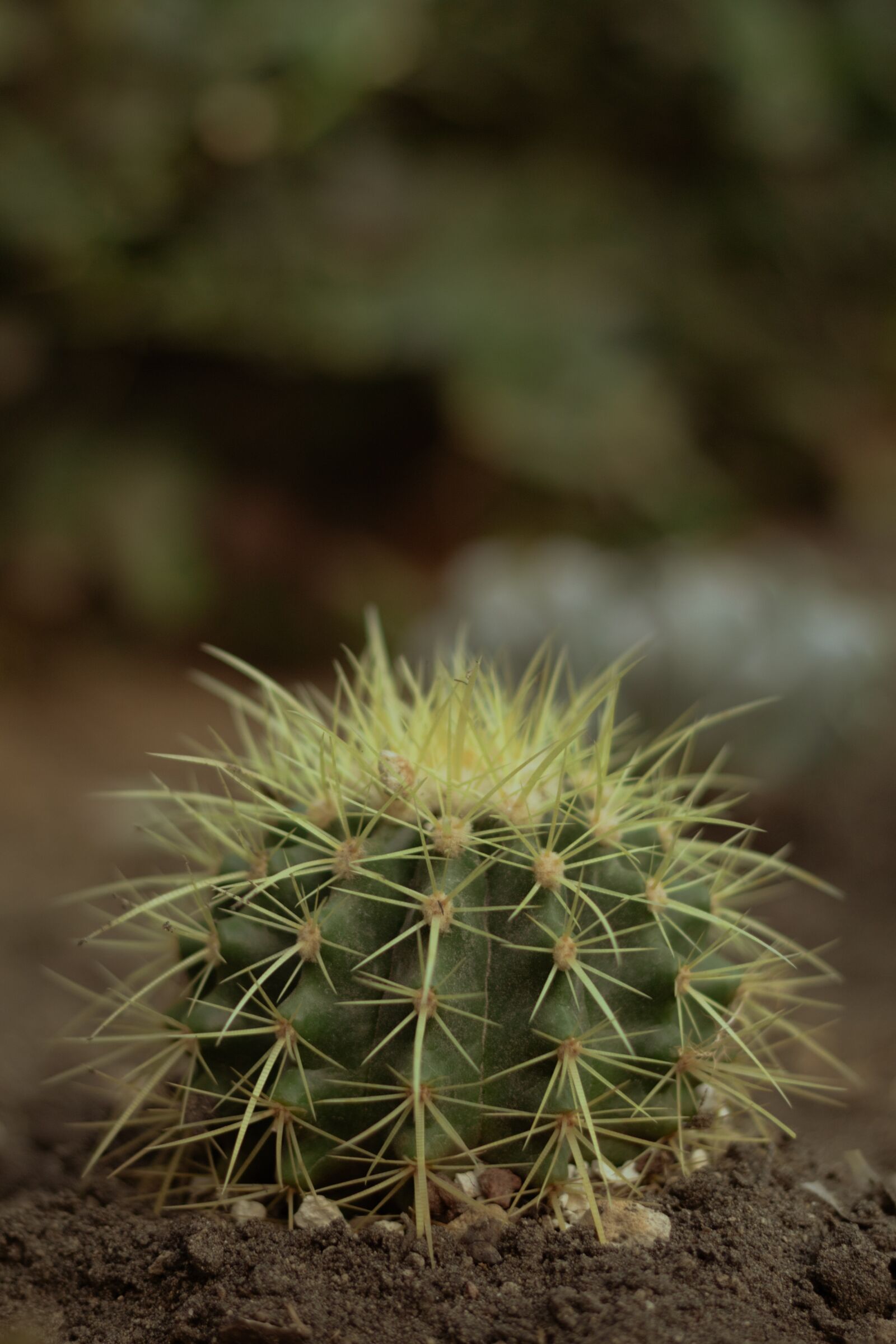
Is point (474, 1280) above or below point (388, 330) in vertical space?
below

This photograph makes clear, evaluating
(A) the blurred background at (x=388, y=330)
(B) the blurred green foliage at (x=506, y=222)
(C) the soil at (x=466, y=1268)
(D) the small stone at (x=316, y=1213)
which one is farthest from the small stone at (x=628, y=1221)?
(B) the blurred green foliage at (x=506, y=222)

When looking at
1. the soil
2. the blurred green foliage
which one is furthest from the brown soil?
the blurred green foliage

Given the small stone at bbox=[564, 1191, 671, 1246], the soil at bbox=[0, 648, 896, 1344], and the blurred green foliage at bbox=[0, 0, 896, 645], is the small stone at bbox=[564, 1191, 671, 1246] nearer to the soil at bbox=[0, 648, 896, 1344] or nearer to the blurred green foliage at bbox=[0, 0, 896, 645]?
the soil at bbox=[0, 648, 896, 1344]

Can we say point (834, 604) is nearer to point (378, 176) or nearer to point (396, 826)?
point (396, 826)

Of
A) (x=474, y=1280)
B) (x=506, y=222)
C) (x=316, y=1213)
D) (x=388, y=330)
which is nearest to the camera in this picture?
(x=474, y=1280)

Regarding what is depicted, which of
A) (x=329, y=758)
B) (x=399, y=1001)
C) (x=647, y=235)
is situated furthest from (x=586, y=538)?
(x=399, y=1001)

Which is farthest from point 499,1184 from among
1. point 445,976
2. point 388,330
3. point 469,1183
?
point 388,330

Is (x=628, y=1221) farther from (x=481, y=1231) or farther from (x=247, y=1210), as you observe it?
(x=247, y=1210)
